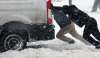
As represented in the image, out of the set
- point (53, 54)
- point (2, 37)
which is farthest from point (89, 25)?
point (2, 37)

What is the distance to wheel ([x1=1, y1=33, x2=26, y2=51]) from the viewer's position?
905 cm

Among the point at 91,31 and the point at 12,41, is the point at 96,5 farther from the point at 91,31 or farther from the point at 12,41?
the point at 12,41

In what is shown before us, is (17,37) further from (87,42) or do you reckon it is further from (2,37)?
(87,42)

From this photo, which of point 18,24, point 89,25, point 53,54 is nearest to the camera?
point 53,54

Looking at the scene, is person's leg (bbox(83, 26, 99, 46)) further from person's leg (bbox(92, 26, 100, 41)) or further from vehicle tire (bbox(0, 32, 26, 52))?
vehicle tire (bbox(0, 32, 26, 52))

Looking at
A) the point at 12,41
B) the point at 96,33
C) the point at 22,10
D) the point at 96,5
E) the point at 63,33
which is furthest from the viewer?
the point at 96,5

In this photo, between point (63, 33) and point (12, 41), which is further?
point (63, 33)

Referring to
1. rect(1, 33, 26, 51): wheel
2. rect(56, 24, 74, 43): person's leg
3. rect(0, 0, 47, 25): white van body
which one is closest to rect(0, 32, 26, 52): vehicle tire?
rect(1, 33, 26, 51): wheel

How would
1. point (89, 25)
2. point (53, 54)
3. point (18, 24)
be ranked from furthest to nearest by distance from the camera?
point (89, 25)
point (18, 24)
point (53, 54)

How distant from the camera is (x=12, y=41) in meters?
9.12

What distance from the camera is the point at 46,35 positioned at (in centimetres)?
924

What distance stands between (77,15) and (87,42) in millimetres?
852

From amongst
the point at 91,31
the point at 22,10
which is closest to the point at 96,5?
the point at 91,31

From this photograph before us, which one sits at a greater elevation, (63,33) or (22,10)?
(22,10)
